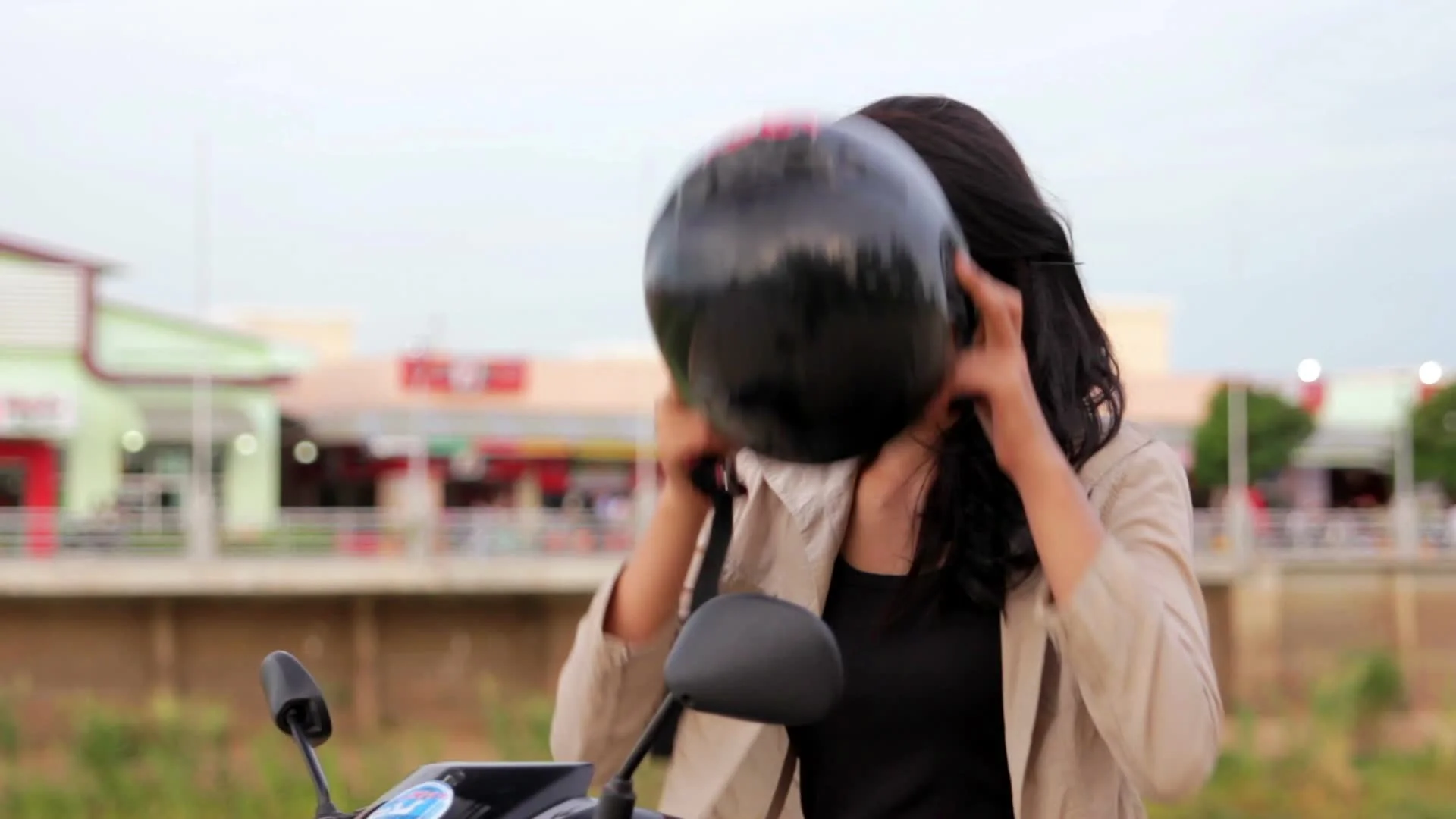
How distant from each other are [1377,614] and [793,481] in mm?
24774

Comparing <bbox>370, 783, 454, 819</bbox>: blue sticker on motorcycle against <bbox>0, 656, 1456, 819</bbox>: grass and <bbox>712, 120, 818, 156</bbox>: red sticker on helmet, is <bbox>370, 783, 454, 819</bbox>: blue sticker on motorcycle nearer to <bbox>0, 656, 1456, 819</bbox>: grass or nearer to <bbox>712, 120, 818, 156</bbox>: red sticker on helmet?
<bbox>712, 120, 818, 156</bbox>: red sticker on helmet

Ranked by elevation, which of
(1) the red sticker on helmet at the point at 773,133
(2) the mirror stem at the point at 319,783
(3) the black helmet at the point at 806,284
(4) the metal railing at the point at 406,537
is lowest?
(4) the metal railing at the point at 406,537

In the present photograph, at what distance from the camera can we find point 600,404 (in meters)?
34.9

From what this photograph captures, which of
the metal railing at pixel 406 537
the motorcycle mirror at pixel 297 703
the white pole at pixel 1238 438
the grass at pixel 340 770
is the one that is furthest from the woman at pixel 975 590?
the white pole at pixel 1238 438

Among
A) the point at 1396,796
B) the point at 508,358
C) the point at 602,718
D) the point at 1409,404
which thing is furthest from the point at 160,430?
the point at 602,718

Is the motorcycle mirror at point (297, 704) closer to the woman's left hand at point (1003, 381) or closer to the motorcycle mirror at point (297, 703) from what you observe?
the motorcycle mirror at point (297, 703)

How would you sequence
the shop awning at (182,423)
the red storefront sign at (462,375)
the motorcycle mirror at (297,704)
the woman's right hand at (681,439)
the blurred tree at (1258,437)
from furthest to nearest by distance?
the red storefront sign at (462,375), the blurred tree at (1258,437), the shop awning at (182,423), the motorcycle mirror at (297,704), the woman's right hand at (681,439)

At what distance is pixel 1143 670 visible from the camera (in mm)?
1507

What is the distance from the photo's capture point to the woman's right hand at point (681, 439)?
1686mm

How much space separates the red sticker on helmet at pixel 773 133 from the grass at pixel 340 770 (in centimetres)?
436

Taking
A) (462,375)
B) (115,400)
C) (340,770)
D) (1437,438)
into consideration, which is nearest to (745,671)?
(340,770)

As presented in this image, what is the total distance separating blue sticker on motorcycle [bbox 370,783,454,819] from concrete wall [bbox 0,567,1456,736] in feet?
63.5

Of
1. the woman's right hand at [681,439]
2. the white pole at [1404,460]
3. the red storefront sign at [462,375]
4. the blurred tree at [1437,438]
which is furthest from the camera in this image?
the blurred tree at [1437,438]

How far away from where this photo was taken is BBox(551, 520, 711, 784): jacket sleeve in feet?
6.27
